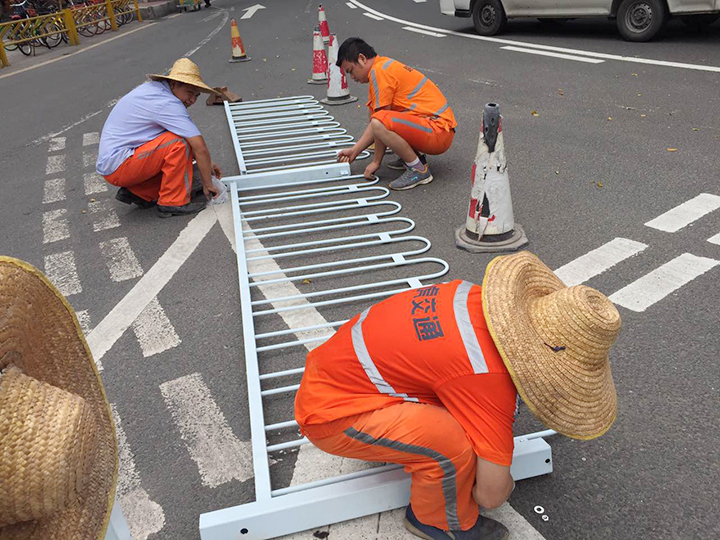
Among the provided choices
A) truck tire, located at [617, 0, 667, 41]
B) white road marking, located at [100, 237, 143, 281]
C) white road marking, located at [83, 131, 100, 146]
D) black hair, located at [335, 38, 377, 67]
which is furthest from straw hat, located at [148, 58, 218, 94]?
truck tire, located at [617, 0, 667, 41]

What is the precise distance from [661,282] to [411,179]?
7.78ft

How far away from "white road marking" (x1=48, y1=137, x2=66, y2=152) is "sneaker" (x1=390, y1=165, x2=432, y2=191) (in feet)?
14.3

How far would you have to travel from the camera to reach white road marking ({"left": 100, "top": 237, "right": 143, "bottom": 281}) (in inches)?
176

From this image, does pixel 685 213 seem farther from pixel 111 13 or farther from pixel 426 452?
pixel 111 13

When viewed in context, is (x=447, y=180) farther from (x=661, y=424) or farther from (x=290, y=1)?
(x=290, y=1)

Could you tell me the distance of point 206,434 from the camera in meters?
2.89

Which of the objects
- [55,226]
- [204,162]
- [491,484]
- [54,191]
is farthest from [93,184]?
[491,484]

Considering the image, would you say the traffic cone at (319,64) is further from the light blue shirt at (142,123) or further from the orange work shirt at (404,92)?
the light blue shirt at (142,123)

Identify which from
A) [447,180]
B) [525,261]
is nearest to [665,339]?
[525,261]

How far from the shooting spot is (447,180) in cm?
561

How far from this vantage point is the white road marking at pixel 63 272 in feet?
14.2

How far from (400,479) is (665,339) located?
165cm

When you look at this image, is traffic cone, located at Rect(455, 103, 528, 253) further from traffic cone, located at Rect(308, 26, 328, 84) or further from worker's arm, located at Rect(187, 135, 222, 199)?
traffic cone, located at Rect(308, 26, 328, 84)

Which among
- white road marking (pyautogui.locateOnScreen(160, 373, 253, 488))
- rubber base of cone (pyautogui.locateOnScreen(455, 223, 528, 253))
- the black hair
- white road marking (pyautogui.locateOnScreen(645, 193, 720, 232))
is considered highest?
the black hair
